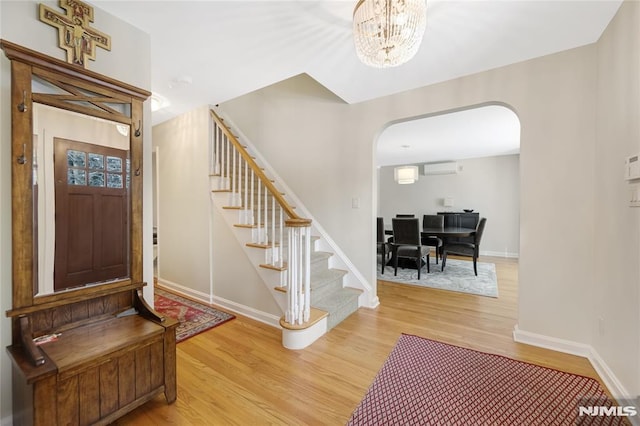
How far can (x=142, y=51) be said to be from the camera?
176cm

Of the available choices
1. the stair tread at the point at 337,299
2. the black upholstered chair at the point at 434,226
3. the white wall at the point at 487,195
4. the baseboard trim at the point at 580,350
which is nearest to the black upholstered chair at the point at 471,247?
the black upholstered chair at the point at 434,226

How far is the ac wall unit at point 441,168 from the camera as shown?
6556mm

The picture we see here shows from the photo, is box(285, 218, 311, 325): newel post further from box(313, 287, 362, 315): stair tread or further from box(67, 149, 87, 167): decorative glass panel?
box(67, 149, 87, 167): decorative glass panel

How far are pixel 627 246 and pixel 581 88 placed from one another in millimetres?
1266

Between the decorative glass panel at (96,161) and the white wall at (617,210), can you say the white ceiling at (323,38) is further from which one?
the decorative glass panel at (96,161)

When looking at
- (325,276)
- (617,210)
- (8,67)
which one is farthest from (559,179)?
(8,67)

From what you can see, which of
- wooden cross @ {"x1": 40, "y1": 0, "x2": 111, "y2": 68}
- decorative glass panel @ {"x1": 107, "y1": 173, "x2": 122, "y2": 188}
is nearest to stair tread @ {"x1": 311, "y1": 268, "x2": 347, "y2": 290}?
decorative glass panel @ {"x1": 107, "y1": 173, "x2": 122, "y2": 188}

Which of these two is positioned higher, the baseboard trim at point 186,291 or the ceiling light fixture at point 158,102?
the ceiling light fixture at point 158,102

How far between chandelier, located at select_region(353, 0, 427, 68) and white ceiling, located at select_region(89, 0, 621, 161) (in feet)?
1.10

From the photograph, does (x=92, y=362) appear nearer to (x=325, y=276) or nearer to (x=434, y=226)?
(x=325, y=276)

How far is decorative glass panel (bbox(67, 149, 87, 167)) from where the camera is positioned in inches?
54.6

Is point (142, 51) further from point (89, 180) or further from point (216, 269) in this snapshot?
point (216, 269)

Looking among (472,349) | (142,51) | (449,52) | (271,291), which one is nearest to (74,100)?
(142,51)

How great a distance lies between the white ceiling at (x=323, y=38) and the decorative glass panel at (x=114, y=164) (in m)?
0.94
